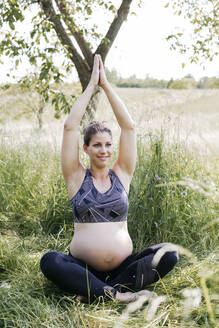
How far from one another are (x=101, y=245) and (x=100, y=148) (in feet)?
1.98

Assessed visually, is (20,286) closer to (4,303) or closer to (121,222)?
(4,303)

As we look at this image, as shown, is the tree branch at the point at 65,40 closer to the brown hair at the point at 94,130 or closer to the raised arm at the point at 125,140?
the raised arm at the point at 125,140

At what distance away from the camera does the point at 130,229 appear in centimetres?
330

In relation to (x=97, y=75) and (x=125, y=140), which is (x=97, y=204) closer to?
(x=125, y=140)

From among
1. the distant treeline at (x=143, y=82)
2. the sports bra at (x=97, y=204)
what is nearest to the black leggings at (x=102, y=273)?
the sports bra at (x=97, y=204)

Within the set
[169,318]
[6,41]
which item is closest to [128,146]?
[169,318]

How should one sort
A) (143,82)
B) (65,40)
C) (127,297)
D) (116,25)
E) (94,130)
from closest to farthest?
1. (127,297)
2. (94,130)
3. (143,82)
4. (65,40)
5. (116,25)

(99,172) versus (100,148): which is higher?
(100,148)

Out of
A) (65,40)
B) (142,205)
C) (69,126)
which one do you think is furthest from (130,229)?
(65,40)

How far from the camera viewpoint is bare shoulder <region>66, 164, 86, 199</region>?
2.49 m

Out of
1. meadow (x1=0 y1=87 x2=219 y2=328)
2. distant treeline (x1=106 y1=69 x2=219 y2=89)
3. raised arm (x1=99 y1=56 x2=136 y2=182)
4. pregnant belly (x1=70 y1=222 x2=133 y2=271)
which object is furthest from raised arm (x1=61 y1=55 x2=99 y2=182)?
distant treeline (x1=106 y1=69 x2=219 y2=89)

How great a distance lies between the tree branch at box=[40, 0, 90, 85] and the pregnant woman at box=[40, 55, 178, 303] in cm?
278

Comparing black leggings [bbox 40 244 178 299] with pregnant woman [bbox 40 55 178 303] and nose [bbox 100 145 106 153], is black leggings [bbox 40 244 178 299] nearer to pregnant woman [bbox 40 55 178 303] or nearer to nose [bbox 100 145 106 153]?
pregnant woman [bbox 40 55 178 303]

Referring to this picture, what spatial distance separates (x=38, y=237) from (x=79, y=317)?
146 centimetres
